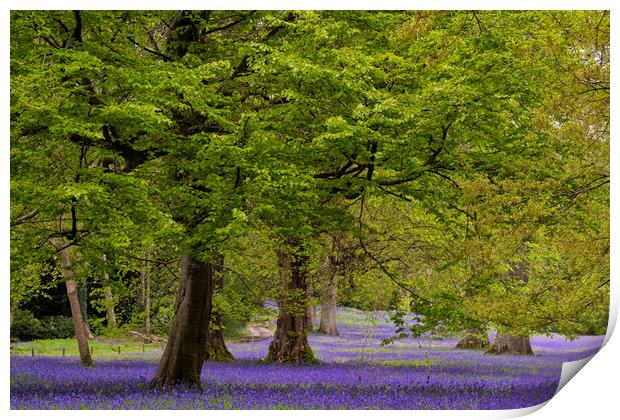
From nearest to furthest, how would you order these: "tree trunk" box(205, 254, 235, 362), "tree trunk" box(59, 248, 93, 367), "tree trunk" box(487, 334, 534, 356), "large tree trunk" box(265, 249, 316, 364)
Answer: "tree trunk" box(59, 248, 93, 367)
"tree trunk" box(487, 334, 534, 356)
"tree trunk" box(205, 254, 235, 362)
"large tree trunk" box(265, 249, 316, 364)

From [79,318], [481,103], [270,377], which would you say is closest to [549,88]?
[481,103]

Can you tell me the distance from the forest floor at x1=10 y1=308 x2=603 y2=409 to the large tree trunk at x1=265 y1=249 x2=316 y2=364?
1.04 meters

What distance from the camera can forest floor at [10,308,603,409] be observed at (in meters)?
11.1

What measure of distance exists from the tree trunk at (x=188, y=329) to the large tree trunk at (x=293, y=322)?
309 centimetres

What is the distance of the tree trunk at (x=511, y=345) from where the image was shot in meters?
14.1

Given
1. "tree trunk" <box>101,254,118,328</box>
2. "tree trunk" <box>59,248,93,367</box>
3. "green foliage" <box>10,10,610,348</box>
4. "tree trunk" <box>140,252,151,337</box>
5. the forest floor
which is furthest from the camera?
"tree trunk" <box>140,252,151,337</box>

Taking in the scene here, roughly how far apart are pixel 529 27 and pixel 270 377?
24.6ft

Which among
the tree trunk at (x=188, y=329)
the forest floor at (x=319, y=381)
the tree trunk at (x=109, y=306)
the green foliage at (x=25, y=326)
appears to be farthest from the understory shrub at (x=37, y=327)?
the tree trunk at (x=188, y=329)

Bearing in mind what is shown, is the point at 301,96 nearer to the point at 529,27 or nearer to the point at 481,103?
the point at 481,103

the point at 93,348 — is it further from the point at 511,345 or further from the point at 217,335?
the point at 511,345

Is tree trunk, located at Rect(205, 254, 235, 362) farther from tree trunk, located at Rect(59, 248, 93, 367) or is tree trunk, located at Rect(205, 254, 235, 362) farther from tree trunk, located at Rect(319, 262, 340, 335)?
tree trunk, located at Rect(59, 248, 93, 367)

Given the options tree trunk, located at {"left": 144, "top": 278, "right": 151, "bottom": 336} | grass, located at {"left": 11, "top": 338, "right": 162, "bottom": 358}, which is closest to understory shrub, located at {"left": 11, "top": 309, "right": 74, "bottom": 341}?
grass, located at {"left": 11, "top": 338, "right": 162, "bottom": 358}

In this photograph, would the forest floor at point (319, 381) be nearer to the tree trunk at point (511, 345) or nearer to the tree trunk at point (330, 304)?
the tree trunk at point (511, 345)

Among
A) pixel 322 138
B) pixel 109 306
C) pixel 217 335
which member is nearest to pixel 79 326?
pixel 109 306
